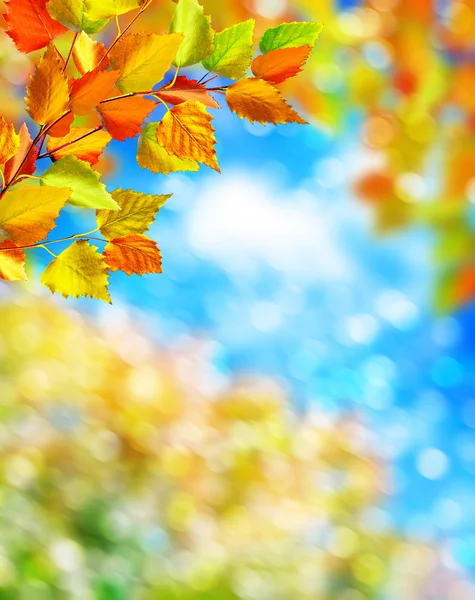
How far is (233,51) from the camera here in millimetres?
156

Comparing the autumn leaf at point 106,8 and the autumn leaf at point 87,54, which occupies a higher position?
the autumn leaf at point 106,8

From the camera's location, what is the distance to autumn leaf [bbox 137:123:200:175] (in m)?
0.16

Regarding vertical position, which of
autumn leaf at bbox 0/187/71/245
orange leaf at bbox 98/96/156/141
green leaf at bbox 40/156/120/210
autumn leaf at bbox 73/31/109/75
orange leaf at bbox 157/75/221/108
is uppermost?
orange leaf at bbox 157/75/221/108

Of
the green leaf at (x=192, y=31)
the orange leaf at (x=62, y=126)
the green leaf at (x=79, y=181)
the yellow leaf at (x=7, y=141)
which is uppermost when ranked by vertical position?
the green leaf at (x=192, y=31)

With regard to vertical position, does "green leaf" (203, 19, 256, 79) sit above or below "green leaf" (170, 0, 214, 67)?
above

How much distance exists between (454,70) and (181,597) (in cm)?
120

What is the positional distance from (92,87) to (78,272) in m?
0.04

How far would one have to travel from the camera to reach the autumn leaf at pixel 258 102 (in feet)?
0.51

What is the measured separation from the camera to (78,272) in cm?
16

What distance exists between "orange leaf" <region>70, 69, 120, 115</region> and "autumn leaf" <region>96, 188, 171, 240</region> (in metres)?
0.02

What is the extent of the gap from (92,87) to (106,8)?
19 mm

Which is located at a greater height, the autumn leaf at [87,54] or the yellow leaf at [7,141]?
the autumn leaf at [87,54]

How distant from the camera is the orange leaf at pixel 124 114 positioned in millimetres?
151

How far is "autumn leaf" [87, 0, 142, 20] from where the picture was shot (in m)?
0.14
